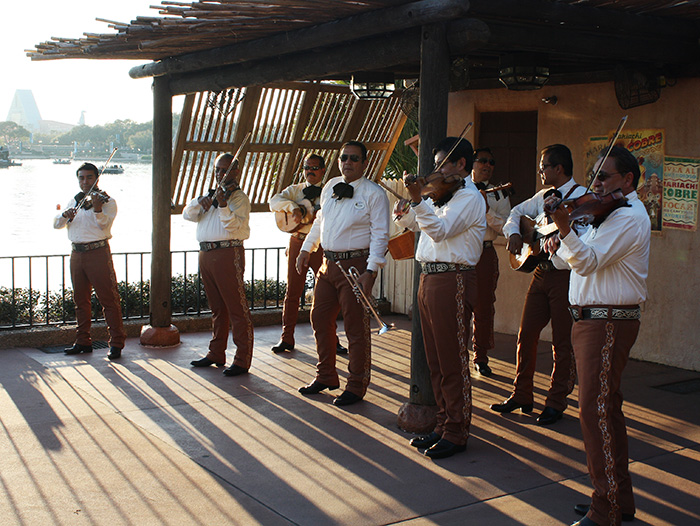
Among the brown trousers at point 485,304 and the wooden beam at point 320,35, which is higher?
the wooden beam at point 320,35

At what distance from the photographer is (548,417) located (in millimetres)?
5738

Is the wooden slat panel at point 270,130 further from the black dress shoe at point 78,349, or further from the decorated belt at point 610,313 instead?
the decorated belt at point 610,313

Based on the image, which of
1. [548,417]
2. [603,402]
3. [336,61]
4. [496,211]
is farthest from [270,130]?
[603,402]

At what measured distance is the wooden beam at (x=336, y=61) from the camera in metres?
5.13

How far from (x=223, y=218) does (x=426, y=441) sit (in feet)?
9.22

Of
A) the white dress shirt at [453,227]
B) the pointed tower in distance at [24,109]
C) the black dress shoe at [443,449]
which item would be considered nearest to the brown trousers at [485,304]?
the white dress shirt at [453,227]

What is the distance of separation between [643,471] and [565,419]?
109 centimetres

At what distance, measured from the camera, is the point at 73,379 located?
681cm

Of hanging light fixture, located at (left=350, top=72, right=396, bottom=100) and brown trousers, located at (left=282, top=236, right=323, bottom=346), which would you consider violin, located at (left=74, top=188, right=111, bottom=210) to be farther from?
hanging light fixture, located at (left=350, top=72, right=396, bottom=100)

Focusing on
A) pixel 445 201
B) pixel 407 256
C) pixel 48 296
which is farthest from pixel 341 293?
pixel 48 296

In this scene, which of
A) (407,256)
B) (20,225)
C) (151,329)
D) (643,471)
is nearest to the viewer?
(643,471)

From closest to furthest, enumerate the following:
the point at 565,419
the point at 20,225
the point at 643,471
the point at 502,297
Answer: the point at 643,471
the point at 565,419
the point at 502,297
the point at 20,225

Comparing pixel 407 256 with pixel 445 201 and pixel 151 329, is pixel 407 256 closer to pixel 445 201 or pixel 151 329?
pixel 445 201

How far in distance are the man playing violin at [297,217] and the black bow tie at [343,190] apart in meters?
1.53
